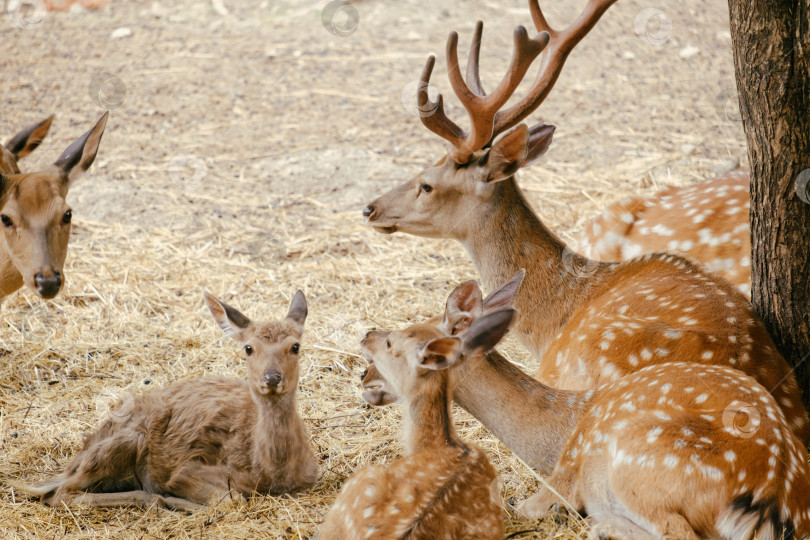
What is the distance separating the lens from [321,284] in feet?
19.2

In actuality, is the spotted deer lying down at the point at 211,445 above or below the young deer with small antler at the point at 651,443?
below

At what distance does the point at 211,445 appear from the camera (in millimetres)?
3848

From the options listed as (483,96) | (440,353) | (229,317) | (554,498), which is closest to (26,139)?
(229,317)

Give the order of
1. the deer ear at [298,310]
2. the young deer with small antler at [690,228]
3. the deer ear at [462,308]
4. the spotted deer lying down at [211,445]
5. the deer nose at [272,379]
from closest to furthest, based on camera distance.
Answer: the deer ear at [462,308], the deer nose at [272,379], the spotted deer lying down at [211,445], the deer ear at [298,310], the young deer with small antler at [690,228]

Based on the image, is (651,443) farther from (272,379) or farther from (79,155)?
(79,155)

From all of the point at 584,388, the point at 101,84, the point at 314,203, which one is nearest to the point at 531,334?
the point at 584,388

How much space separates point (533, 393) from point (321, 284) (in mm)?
2616

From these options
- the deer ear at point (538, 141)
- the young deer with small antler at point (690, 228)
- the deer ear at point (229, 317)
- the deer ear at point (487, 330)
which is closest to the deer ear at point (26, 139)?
the deer ear at point (229, 317)

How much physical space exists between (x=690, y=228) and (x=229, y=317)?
9.05ft

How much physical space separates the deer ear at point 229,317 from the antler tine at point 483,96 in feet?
→ 4.46

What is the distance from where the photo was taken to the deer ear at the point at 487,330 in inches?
123

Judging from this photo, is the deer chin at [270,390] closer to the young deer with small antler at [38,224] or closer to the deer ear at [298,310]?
the deer ear at [298,310]

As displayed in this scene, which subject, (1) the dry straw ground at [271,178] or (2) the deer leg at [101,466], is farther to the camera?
(1) the dry straw ground at [271,178]

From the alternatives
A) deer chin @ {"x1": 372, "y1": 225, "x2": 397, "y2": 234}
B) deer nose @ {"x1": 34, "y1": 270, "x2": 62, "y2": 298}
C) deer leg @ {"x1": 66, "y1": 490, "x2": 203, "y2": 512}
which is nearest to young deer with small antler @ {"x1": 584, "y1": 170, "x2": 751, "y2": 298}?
deer chin @ {"x1": 372, "y1": 225, "x2": 397, "y2": 234}
